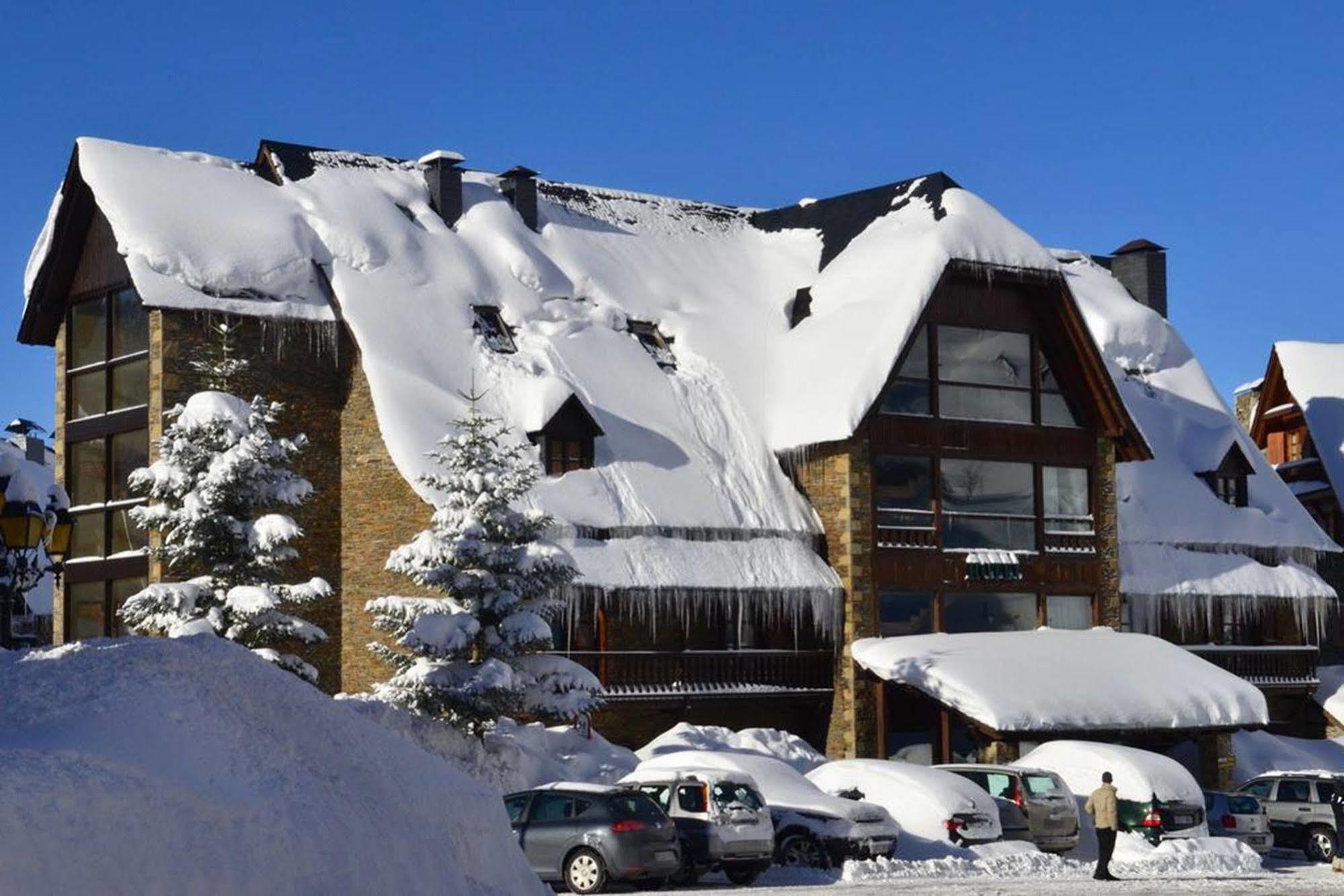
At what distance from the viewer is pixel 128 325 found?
120ft

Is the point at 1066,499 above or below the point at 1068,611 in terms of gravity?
above

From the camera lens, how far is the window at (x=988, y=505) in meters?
39.7

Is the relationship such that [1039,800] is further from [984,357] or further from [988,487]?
[984,357]

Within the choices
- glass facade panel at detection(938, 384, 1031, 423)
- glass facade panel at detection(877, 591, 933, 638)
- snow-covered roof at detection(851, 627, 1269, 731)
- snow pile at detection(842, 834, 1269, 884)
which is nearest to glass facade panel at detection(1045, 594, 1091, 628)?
snow-covered roof at detection(851, 627, 1269, 731)

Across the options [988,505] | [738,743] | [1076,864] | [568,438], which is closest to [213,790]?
[1076,864]

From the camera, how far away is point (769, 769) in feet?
96.0

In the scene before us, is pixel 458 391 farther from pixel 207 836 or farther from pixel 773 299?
pixel 207 836

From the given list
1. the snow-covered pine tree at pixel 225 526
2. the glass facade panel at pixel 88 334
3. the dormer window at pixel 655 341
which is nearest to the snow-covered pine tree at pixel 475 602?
the snow-covered pine tree at pixel 225 526

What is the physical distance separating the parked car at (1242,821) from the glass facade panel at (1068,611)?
28.1 ft

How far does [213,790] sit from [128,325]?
85.7 ft

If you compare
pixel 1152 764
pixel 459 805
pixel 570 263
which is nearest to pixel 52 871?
pixel 459 805

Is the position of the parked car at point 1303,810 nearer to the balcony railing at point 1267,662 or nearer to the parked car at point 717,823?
the balcony railing at point 1267,662

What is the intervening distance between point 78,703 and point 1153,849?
20.7m

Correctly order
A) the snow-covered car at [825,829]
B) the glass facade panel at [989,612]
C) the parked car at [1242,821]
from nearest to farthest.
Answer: the snow-covered car at [825,829] < the parked car at [1242,821] < the glass facade panel at [989,612]
